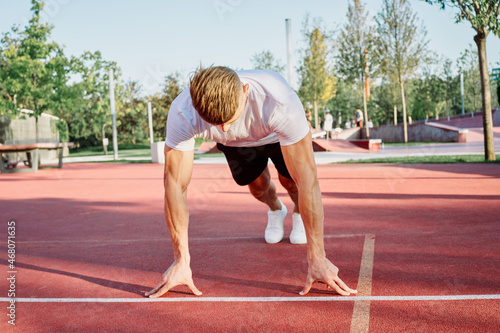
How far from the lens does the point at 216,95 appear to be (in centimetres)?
251

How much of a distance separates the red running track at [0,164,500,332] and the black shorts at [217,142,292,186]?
0.72 m

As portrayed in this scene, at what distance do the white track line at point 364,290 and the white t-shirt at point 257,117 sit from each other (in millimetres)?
1072

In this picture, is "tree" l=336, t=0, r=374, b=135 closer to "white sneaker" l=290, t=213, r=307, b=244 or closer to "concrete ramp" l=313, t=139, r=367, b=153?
"concrete ramp" l=313, t=139, r=367, b=153

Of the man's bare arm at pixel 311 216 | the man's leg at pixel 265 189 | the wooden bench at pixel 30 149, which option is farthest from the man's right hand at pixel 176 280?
the wooden bench at pixel 30 149

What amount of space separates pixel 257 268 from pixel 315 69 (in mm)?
30335

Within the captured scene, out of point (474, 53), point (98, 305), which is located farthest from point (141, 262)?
point (474, 53)

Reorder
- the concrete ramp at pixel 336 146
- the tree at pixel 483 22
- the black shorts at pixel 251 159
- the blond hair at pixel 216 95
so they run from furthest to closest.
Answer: the concrete ramp at pixel 336 146, the tree at pixel 483 22, the black shorts at pixel 251 159, the blond hair at pixel 216 95

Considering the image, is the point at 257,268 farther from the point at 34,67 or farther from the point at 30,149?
the point at 34,67

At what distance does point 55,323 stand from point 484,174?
31.9 ft

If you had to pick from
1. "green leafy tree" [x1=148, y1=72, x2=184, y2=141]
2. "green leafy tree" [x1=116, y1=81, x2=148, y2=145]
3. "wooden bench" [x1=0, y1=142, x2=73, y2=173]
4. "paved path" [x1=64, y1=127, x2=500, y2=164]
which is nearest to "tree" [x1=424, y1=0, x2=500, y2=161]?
"paved path" [x1=64, y1=127, x2=500, y2=164]

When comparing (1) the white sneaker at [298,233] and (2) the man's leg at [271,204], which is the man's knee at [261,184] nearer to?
(2) the man's leg at [271,204]

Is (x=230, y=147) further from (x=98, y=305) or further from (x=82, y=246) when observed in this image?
(x=82, y=246)

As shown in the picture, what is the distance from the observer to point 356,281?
3.36 meters

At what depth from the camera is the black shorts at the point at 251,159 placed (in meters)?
3.91
